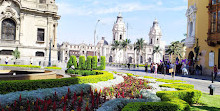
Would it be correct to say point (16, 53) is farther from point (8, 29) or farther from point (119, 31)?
point (119, 31)

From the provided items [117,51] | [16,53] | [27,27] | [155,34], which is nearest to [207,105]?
[16,53]

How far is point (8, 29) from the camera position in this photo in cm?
3381

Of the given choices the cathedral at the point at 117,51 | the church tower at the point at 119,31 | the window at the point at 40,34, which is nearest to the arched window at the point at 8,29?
the window at the point at 40,34

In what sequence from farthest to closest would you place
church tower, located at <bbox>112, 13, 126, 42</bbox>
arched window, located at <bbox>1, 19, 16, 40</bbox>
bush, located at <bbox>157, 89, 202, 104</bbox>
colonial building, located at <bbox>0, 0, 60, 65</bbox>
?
church tower, located at <bbox>112, 13, 126, 42</bbox>, arched window, located at <bbox>1, 19, 16, 40</bbox>, colonial building, located at <bbox>0, 0, 60, 65</bbox>, bush, located at <bbox>157, 89, 202, 104</bbox>

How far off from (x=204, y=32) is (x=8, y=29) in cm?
3134

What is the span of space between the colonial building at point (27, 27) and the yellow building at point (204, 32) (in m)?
22.9

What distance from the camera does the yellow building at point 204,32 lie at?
23720 mm

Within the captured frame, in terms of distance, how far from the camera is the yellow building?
23720 millimetres

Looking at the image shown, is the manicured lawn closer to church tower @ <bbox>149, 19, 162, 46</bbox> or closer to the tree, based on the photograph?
the tree

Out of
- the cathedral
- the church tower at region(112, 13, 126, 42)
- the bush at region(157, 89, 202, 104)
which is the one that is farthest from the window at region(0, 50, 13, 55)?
the church tower at region(112, 13, 126, 42)

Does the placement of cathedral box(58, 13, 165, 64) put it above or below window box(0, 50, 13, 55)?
above

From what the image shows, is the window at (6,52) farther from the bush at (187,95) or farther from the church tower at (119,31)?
the church tower at (119,31)

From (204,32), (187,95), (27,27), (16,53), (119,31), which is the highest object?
(119,31)

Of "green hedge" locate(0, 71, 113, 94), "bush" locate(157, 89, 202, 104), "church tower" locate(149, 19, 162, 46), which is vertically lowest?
"bush" locate(157, 89, 202, 104)
